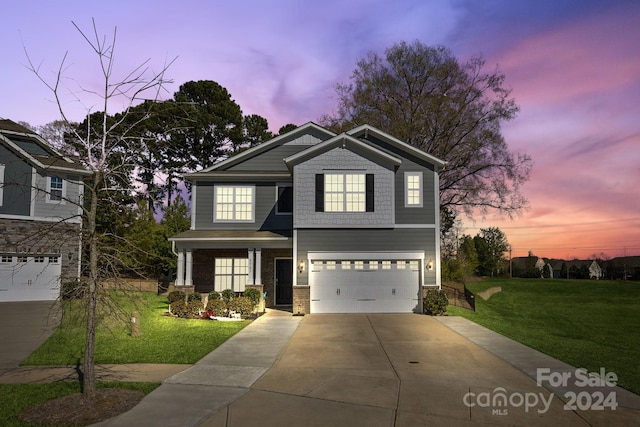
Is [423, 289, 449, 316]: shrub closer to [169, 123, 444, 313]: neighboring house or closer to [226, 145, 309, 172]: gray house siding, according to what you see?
→ [169, 123, 444, 313]: neighboring house

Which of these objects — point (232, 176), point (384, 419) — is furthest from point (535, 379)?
point (232, 176)

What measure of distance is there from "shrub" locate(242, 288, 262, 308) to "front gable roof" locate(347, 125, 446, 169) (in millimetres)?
8441

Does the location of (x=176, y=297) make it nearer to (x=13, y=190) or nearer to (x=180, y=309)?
(x=180, y=309)

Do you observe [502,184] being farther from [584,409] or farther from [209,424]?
[209,424]

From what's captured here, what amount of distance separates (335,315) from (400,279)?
328cm

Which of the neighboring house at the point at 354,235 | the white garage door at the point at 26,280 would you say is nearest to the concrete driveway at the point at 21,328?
the white garage door at the point at 26,280

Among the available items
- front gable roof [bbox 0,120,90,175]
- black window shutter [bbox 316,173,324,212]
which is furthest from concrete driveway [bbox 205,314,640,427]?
front gable roof [bbox 0,120,90,175]

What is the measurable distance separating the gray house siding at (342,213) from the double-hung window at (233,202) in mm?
A: 3967

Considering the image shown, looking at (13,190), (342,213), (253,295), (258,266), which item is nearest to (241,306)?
(253,295)

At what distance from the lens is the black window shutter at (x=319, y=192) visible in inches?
786

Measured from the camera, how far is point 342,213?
1998 cm

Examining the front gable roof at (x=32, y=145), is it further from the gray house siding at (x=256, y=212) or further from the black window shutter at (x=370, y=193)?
the black window shutter at (x=370, y=193)

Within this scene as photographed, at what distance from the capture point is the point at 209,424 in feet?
22.3

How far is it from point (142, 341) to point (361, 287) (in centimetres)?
960
